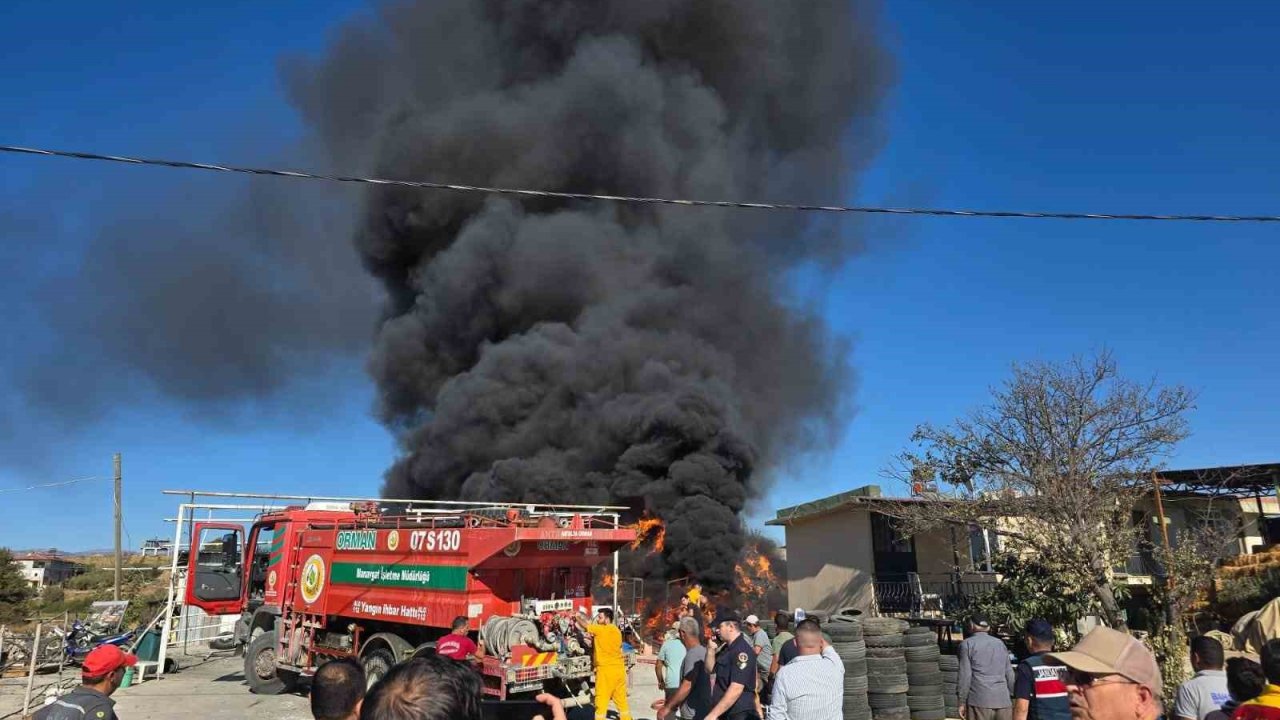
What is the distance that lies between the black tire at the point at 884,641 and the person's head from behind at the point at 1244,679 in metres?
6.25

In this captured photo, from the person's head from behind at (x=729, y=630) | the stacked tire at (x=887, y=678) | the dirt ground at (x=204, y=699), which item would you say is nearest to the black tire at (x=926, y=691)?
the stacked tire at (x=887, y=678)

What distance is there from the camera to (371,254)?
3167 centimetres

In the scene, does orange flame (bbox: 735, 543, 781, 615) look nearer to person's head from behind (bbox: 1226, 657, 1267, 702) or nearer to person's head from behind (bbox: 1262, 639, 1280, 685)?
person's head from behind (bbox: 1226, 657, 1267, 702)

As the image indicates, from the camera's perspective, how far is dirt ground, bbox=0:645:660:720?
31.8 feet

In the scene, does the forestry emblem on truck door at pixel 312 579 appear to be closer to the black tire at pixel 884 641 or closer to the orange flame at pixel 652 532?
the black tire at pixel 884 641

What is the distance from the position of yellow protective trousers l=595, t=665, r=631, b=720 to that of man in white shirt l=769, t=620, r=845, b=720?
338 cm

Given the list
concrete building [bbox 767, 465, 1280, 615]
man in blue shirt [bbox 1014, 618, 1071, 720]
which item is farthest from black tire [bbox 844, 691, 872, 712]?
concrete building [bbox 767, 465, 1280, 615]

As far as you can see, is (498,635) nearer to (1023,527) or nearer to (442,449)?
(1023,527)

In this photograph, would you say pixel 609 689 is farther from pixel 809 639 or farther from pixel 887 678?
pixel 887 678

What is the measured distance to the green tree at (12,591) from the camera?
82.6 feet

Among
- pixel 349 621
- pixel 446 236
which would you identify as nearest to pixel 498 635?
pixel 349 621

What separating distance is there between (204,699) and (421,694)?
11225mm

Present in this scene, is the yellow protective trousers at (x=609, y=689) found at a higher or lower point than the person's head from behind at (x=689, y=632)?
lower

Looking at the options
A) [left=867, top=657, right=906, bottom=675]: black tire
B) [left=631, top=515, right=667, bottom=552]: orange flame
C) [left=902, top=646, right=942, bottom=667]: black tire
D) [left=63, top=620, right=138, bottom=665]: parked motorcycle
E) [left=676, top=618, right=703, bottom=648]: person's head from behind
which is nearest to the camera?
[left=676, top=618, right=703, bottom=648]: person's head from behind
